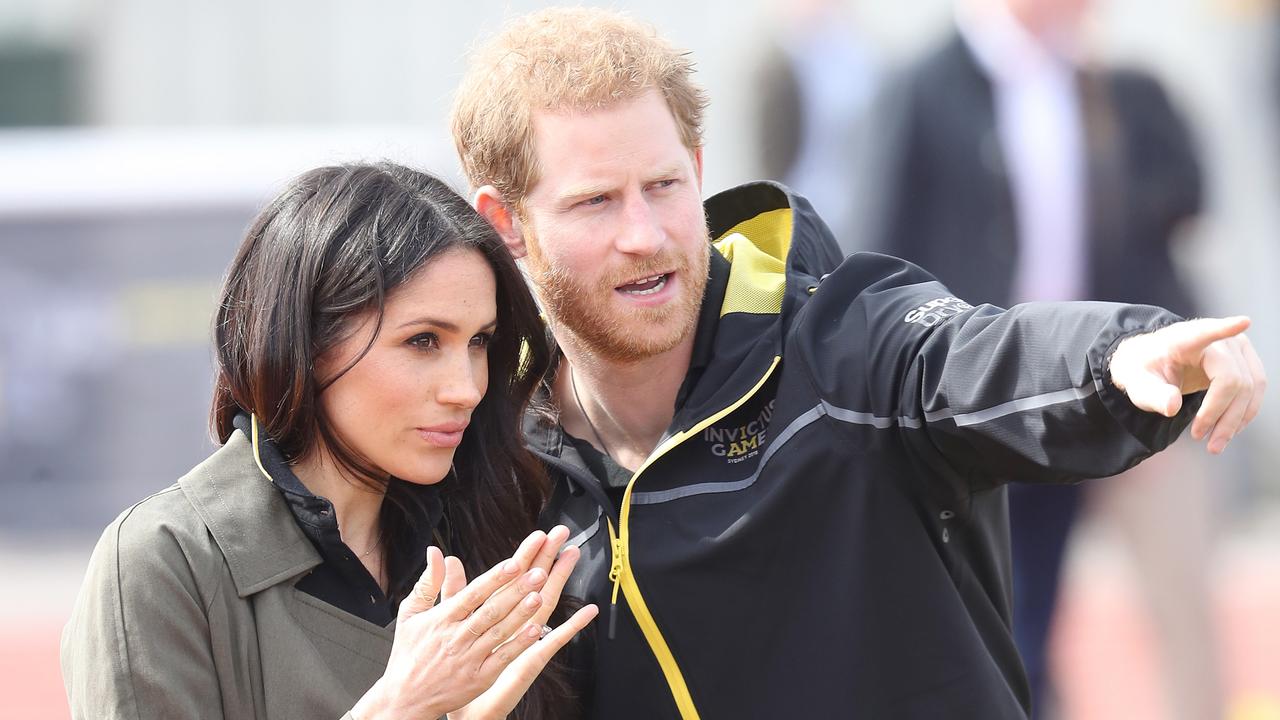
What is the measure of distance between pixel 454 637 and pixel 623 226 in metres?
0.98

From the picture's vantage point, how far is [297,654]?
100.0 inches

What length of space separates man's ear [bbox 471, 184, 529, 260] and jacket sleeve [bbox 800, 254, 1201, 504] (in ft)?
2.23

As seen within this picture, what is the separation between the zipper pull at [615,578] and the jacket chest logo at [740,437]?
0.77 feet

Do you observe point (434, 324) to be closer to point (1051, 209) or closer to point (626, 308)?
point (626, 308)

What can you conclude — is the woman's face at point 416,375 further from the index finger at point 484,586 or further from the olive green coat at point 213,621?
the index finger at point 484,586

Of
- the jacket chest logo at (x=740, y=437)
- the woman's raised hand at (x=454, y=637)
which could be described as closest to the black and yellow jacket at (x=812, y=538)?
the jacket chest logo at (x=740, y=437)

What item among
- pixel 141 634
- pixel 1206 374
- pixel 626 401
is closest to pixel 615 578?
pixel 626 401

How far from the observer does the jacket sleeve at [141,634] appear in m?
2.36

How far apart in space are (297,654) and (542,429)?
798mm

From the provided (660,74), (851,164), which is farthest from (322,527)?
(851,164)

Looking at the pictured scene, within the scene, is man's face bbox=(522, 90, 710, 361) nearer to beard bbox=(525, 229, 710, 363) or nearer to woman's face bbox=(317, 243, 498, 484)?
beard bbox=(525, 229, 710, 363)

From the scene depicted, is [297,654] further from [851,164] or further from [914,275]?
[851,164]

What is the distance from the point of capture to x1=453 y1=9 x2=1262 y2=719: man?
101 inches

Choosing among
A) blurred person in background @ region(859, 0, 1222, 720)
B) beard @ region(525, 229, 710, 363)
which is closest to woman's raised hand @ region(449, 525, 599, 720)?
beard @ region(525, 229, 710, 363)
